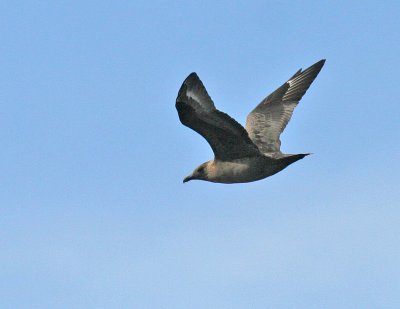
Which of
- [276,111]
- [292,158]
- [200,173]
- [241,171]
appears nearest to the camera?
[292,158]

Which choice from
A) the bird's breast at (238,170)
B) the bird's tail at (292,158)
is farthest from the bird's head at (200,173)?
the bird's tail at (292,158)

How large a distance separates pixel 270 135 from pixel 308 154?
3.37m

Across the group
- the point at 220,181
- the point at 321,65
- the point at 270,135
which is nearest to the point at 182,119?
the point at 220,181

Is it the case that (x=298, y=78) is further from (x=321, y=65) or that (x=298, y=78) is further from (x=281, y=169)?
(x=281, y=169)

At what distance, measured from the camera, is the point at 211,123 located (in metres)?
17.6

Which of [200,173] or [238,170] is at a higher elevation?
[200,173]

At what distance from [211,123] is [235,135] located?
2.34ft

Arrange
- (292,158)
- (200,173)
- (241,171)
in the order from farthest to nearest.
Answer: (200,173) → (241,171) → (292,158)

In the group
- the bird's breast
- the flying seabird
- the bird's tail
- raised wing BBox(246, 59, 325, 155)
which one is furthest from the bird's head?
the bird's tail

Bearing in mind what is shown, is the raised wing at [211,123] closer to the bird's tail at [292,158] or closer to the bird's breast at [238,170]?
the bird's breast at [238,170]

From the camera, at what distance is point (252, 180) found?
1914 centimetres

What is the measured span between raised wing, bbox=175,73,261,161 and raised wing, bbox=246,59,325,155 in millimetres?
1297

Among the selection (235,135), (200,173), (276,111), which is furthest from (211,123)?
(276,111)

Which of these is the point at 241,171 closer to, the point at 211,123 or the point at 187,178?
the point at 211,123
